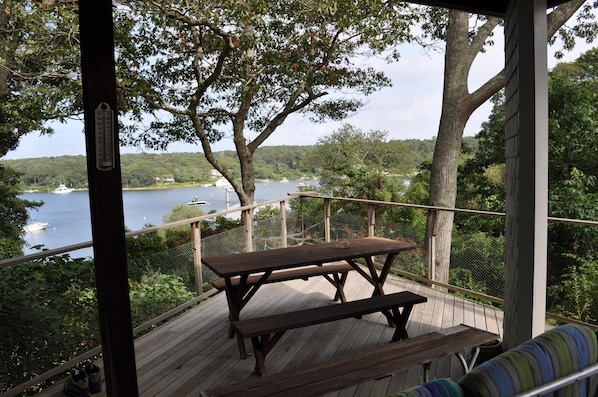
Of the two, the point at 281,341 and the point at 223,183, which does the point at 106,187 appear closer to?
the point at 281,341

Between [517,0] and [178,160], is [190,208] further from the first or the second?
[517,0]

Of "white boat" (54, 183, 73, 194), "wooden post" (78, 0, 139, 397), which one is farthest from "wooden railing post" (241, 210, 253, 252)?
"white boat" (54, 183, 73, 194)

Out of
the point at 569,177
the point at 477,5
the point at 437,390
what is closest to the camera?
the point at 437,390

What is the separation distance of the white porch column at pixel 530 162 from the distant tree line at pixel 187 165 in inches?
296

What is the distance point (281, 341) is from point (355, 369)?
1.49 meters

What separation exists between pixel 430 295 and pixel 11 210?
27.3 feet

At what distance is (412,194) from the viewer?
12.3 m

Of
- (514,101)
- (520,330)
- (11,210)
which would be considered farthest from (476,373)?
(11,210)

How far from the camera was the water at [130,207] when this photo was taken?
30.3 ft

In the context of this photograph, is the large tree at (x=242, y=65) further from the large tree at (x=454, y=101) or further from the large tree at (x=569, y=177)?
the large tree at (x=569, y=177)

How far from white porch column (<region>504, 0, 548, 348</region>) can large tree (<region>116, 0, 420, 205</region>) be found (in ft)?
21.5

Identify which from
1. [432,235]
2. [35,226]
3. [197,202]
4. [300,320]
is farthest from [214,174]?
[300,320]

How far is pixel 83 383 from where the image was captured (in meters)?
2.79

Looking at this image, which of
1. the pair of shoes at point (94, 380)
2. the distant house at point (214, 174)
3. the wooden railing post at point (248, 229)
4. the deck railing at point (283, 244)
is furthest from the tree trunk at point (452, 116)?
the pair of shoes at point (94, 380)
